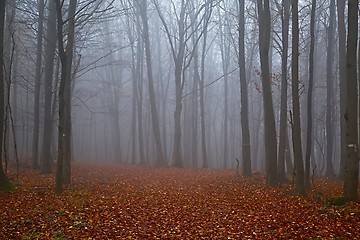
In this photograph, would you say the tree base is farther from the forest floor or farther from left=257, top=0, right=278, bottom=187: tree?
left=257, top=0, right=278, bottom=187: tree

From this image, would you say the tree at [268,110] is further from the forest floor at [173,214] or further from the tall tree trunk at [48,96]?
the tall tree trunk at [48,96]

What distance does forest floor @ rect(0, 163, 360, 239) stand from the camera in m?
7.13

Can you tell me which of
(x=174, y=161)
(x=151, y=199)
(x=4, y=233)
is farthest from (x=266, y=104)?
(x=174, y=161)

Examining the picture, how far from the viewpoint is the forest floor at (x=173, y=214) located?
713cm

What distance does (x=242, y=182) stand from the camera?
15016 mm

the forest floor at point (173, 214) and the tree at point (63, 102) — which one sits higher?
the tree at point (63, 102)

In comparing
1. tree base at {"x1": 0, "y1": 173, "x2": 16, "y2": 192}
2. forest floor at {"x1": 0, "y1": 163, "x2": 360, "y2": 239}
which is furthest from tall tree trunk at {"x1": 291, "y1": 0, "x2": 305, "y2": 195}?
tree base at {"x1": 0, "y1": 173, "x2": 16, "y2": 192}

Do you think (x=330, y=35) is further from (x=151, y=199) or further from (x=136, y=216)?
(x=136, y=216)

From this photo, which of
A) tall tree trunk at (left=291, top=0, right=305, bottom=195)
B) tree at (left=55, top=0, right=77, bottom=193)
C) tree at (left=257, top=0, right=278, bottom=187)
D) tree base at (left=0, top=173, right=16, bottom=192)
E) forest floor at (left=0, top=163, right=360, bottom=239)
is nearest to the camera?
forest floor at (left=0, top=163, right=360, bottom=239)

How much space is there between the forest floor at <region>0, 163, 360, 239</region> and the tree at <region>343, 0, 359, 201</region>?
52 centimetres

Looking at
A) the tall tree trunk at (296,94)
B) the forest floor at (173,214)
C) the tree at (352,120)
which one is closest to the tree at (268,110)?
the forest floor at (173,214)

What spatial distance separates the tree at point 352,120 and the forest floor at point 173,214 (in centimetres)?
52

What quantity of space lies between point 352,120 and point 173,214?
4.96 m

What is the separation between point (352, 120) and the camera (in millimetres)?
9039
